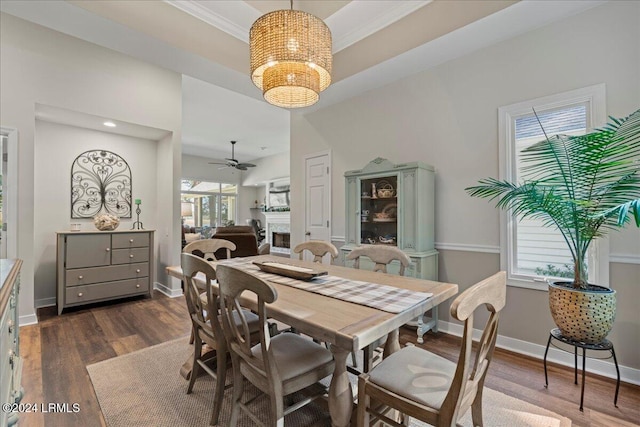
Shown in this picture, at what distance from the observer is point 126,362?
2.36 metres

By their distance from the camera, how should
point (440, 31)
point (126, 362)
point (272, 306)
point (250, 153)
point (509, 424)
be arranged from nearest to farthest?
point (272, 306) < point (509, 424) < point (126, 362) < point (440, 31) < point (250, 153)

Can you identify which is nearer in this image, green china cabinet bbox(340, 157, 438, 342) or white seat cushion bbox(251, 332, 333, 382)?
white seat cushion bbox(251, 332, 333, 382)

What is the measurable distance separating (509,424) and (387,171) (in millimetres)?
2149

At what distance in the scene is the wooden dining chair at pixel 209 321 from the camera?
1576mm

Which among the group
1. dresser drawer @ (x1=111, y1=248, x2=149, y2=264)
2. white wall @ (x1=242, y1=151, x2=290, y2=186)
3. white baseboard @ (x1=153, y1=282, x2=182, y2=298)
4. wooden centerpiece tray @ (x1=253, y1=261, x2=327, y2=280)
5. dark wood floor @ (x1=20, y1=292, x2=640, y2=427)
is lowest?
dark wood floor @ (x1=20, y1=292, x2=640, y2=427)

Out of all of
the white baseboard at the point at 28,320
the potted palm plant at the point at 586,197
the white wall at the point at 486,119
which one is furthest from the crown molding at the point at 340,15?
the white baseboard at the point at 28,320

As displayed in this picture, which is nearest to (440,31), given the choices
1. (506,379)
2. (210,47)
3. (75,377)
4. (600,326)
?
(210,47)

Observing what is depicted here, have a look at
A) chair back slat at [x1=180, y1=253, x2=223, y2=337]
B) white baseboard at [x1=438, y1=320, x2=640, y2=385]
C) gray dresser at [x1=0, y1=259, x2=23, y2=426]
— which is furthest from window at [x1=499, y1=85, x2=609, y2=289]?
gray dresser at [x1=0, y1=259, x2=23, y2=426]

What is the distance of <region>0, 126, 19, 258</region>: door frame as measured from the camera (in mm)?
3039

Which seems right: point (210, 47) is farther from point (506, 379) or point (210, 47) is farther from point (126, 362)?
point (506, 379)

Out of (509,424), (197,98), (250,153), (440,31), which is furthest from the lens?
(250,153)

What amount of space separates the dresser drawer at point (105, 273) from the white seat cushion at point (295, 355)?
3311 millimetres

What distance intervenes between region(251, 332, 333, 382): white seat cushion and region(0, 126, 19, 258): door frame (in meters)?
3.29

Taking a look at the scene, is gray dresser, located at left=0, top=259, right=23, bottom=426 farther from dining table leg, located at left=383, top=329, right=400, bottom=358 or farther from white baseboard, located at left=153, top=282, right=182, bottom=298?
white baseboard, located at left=153, top=282, right=182, bottom=298
